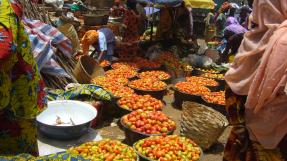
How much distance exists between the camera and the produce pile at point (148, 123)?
4445 millimetres

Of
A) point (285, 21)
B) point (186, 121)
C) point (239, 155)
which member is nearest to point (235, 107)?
point (239, 155)

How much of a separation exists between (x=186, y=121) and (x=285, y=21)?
2.71 metres

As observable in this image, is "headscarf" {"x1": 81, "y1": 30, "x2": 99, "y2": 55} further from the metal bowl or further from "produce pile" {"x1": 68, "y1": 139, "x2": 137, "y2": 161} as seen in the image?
"produce pile" {"x1": 68, "y1": 139, "x2": 137, "y2": 161}

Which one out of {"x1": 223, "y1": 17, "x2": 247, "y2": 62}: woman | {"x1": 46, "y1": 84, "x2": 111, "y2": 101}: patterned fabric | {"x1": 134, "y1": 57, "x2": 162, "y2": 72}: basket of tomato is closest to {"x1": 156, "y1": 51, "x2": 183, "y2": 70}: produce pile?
{"x1": 134, "y1": 57, "x2": 162, "y2": 72}: basket of tomato

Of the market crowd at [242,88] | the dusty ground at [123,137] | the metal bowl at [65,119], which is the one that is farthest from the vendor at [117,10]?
the market crowd at [242,88]

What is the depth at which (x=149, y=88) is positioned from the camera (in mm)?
6316

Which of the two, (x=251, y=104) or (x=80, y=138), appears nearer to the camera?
(x=251, y=104)

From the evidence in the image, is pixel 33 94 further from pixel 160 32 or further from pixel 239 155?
pixel 160 32

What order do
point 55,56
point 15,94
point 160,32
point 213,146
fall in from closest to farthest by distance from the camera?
point 15,94 < point 213,146 < point 55,56 < point 160,32

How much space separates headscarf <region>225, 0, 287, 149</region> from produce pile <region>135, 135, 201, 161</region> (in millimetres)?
1526

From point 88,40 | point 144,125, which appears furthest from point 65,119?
point 88,40

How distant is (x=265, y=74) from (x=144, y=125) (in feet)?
8.34

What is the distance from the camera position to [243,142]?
97.0 inches

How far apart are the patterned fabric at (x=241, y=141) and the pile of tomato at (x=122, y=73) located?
15.8 ft
